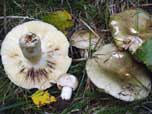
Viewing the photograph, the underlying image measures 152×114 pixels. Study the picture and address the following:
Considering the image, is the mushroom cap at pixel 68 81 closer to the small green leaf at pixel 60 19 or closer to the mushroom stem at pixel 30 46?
the mushroom stem at pixel 30 46

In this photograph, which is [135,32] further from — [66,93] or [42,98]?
[42,98]

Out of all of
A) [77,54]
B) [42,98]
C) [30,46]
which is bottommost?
[42,98]

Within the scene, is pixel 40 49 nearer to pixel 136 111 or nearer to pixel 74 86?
pixel 74 86

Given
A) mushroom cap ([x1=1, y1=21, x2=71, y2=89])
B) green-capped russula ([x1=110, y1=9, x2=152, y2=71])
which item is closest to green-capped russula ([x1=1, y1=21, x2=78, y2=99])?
mushroom cap ([x1=1, y1=21, x2=71, y2=89])

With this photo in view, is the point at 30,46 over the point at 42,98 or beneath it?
over

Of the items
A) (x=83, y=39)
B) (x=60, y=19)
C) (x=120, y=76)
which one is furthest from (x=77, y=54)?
(x=120, y=76)

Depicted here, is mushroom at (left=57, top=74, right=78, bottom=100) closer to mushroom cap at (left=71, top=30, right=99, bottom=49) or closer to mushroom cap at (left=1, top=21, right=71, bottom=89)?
mushroom cap at (left=1, top=21, right=71, bottom=89)

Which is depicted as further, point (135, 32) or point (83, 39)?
point (83, 39)
